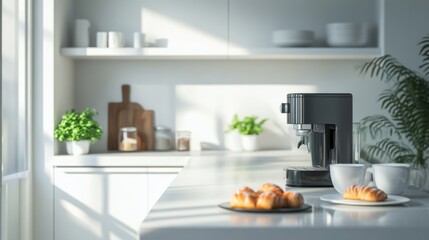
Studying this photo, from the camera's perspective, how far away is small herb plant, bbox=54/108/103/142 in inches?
190

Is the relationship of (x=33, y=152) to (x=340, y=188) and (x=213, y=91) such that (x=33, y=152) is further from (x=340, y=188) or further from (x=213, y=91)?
(x=340, y=188)

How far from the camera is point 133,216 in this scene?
188 inches

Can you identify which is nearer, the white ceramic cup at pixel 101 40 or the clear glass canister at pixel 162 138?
the white ceramic cup at pixel 101 40

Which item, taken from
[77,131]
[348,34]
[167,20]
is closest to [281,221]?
[77,131]

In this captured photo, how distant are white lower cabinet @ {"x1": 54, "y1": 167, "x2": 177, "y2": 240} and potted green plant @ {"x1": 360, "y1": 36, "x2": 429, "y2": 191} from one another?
1.46 meters

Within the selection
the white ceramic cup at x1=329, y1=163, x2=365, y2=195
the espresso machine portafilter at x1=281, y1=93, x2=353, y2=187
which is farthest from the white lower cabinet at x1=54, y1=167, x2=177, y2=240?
the white ceramic cup at x1=329, y1=163, x2=365, y2=195

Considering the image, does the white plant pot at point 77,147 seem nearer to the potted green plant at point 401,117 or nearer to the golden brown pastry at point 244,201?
the potted green plant at point 401,117

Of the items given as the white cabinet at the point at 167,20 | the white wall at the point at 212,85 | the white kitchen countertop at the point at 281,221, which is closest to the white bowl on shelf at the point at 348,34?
the white wall at the point at 212,85

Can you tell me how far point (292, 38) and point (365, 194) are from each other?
2.92m

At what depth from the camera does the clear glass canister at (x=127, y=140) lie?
519 centimetres

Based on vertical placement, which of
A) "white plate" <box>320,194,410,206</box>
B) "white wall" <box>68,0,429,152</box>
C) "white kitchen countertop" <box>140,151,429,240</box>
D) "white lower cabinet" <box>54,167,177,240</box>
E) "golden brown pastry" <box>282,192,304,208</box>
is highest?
"white wall" <box>68,0,429,152</box>

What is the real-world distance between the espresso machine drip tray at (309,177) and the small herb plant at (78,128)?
238cm

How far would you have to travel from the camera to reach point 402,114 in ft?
16.4

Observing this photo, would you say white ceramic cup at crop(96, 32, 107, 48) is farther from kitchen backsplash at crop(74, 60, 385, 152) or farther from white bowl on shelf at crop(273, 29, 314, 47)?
white bowl on shelf at crop(273, 29, 314, 47)
